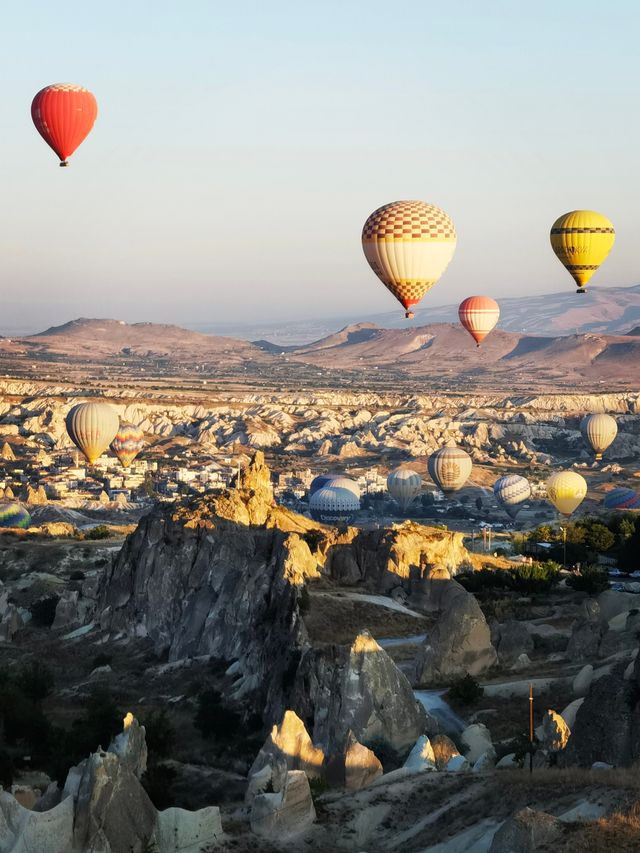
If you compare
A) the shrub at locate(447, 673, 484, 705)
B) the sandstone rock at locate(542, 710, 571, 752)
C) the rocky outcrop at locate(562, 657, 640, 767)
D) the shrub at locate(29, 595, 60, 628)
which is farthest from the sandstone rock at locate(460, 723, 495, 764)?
the shrub at locate(29, 595, 60, 628)

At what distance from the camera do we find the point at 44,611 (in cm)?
5478

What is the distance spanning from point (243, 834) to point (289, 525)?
28.4 meters

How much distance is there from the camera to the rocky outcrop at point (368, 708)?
103 ft

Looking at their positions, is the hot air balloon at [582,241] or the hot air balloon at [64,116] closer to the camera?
the hot air balloon at [64,116]

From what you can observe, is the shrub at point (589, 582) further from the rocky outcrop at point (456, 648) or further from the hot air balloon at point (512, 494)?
the hot air balloon at point (512, 494)

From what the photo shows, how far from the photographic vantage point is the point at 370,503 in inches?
4683

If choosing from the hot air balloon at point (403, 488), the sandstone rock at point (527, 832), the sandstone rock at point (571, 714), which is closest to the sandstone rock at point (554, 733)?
the sandstone rock at point (571, 714)

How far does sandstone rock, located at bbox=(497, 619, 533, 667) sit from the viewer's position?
39.7 meters

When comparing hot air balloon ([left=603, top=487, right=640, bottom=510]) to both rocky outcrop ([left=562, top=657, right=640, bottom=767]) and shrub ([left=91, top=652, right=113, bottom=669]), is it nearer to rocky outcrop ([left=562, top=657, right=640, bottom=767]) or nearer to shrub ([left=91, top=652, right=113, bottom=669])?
shrub ([left=91, top=652, right=113, bottom=669])

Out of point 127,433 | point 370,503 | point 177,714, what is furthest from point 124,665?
point 127,433

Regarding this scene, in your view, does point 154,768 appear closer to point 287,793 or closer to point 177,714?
point 287,793

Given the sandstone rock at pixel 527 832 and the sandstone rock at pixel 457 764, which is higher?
the sandstone rock at pixel 527 832

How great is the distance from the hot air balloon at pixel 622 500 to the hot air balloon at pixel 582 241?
30132mm

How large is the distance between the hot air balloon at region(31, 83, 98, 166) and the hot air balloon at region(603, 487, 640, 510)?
48023mm
